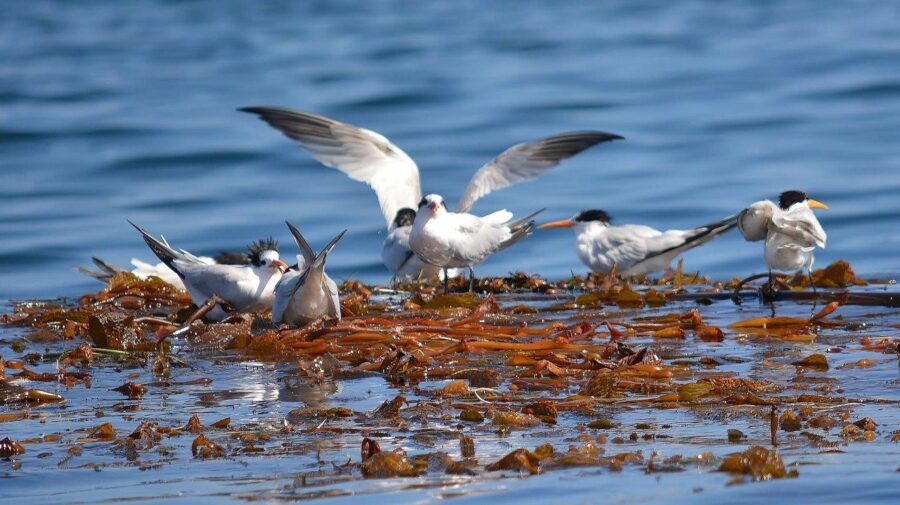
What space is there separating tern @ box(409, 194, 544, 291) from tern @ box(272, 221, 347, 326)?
2.40m

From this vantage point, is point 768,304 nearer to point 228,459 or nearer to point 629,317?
point 629,317

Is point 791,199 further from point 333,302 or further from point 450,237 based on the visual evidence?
point 333,302

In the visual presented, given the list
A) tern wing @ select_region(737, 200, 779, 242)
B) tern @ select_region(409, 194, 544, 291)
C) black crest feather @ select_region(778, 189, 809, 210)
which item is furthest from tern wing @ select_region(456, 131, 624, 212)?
tern wing @ select_region(737, 200, 779, 242)

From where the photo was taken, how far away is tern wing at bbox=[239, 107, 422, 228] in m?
10.7

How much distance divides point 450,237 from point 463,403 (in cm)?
434

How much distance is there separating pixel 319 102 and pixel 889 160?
911 centimetres

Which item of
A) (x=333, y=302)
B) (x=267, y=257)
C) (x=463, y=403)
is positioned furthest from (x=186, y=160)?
(x=463, y=403)

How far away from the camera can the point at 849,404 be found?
14.3 ft

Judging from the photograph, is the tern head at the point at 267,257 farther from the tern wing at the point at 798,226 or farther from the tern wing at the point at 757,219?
the tern wing at the point at 798,226

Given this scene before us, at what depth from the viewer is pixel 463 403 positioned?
4.65 m

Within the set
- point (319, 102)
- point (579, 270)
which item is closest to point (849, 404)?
point (579, 270)

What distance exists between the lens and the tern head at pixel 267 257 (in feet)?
23.6

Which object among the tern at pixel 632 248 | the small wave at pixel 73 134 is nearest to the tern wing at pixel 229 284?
the tern at pixel 632 248

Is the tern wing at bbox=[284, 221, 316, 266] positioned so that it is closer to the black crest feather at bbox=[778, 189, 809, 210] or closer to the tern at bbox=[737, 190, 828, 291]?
the tern at bbox=[737, 190, 828, 291]
